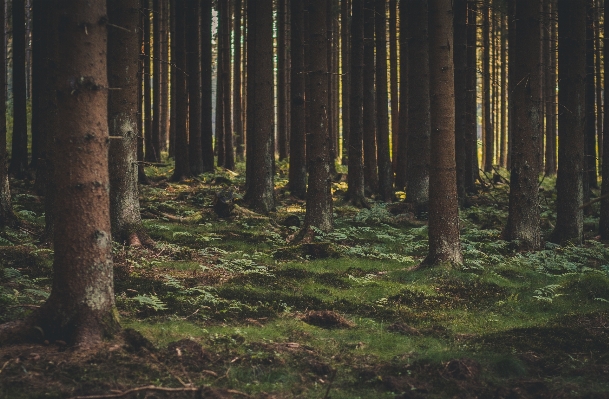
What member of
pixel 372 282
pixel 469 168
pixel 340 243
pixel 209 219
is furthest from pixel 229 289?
pixel 469 168

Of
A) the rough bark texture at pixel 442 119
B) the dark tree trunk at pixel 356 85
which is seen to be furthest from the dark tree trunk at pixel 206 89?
the rough bark texture at pixel 442 119

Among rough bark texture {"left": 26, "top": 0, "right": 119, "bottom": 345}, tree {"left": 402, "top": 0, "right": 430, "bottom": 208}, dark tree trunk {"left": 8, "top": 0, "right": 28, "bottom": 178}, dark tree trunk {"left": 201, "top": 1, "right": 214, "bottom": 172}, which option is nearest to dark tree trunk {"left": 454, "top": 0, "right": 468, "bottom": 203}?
tree {"left": 402, "top": 0, "right": 430, "bottom": 208}

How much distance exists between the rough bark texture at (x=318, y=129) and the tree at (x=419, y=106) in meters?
5.98

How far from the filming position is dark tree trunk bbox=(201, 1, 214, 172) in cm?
2616

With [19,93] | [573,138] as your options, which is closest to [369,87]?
[573,138]

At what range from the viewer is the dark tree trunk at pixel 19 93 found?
20.8m

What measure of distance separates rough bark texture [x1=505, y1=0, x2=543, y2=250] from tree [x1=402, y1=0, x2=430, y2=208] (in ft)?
18.3

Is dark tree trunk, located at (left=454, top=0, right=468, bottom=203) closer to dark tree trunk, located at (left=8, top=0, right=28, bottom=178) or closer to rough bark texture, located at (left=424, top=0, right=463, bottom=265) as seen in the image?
rough bark texture, located at (left=424, top=0, right=463, bottom=265)

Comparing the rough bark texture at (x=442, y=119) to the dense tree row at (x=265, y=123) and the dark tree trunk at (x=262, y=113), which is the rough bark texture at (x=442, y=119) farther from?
the dark tree trunk at (x=262, y=113)

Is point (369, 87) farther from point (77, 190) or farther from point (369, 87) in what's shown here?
point (77, 190)

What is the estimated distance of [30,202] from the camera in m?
17.5

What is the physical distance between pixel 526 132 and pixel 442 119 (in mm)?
3711

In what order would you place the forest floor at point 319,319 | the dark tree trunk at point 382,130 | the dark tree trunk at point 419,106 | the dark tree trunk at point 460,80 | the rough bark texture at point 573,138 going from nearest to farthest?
the forest floor at point 319,319 → the rough bark texture at point 573,138 → the dark tree trunk at point 419,106 → the dark tree trunk at point 460,80 → the dark tree trunk at point 382,130

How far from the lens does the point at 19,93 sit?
21203 millimetres
